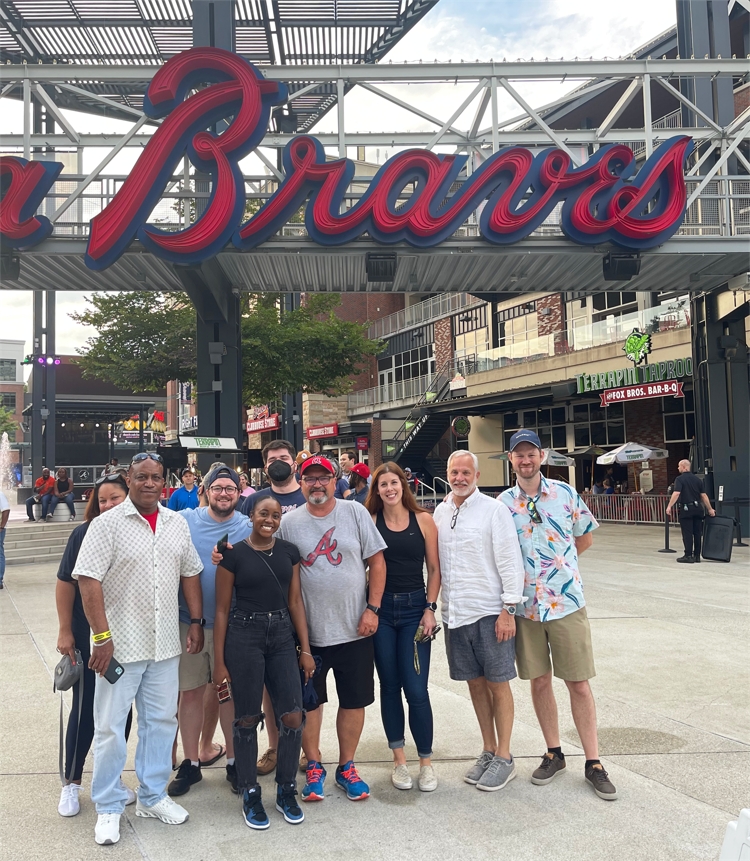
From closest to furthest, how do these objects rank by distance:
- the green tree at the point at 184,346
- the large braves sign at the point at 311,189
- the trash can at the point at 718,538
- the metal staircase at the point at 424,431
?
the large braves sign at the point at 311,189 → the trash can at the point at 718,538 → the green tree at the point at 184,346 → the metal staircase at the point at 424,431

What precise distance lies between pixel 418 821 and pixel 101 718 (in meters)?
1.72

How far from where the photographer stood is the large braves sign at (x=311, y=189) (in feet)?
41.7

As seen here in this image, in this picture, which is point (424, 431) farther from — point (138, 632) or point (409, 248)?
point (138, 632)

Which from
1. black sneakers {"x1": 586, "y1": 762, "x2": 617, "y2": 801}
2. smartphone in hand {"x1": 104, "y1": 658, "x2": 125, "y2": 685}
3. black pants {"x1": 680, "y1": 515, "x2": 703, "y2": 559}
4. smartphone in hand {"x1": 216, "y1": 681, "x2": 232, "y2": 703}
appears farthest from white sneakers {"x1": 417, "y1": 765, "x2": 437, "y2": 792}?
black pants {"x1": 680, "y1": 515, "x2": 703, "y2": 559}

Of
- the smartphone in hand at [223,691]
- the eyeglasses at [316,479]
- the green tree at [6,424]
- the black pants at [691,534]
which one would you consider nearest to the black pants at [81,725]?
the smartphone in hand at [223,691]

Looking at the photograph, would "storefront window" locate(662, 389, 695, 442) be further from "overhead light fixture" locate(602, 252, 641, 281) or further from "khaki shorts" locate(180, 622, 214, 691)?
"khaki shorts" locate(180, 622, 214, 691)

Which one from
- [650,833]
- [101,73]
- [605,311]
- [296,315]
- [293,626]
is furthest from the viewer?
[605,311]

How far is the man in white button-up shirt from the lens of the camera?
4258 millimetres

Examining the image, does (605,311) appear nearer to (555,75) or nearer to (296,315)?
(296,315)

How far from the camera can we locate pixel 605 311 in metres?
28.9

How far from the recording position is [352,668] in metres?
4.25

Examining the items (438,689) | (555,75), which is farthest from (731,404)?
(438,689)

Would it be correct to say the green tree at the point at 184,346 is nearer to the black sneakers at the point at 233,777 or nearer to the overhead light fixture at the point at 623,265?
the overhead light fixture at the point at 623,265

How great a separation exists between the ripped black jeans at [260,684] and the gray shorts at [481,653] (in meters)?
0.95
